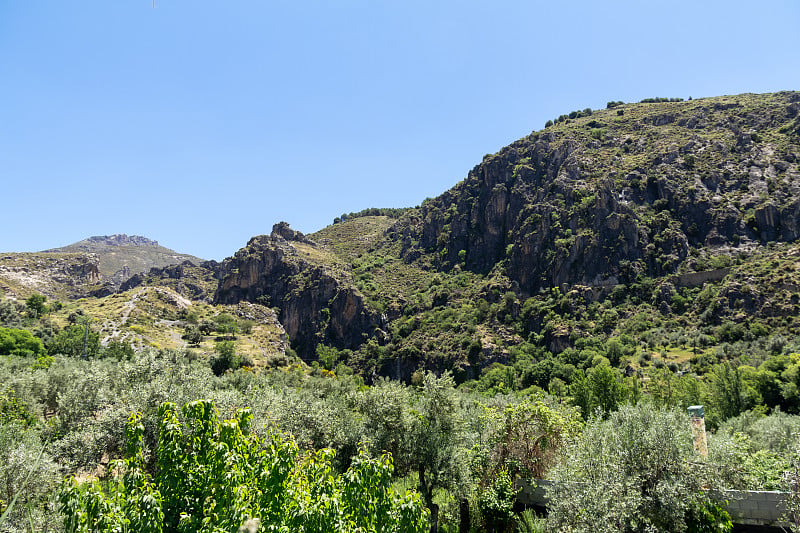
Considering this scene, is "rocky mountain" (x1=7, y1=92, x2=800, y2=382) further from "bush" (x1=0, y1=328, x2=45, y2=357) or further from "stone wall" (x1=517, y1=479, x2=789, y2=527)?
"bush" (x1=0, y1=328, x2=45, y2=357)

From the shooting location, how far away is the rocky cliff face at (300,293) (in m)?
131

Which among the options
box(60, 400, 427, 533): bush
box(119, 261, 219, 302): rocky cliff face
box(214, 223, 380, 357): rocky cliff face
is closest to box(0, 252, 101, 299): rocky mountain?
box(119, 261, 219, 302): rocky cliff face

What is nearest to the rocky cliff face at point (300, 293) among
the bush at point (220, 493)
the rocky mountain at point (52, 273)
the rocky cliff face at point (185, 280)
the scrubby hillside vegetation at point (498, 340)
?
the scrubby hillside vegetation at point (498, 340)

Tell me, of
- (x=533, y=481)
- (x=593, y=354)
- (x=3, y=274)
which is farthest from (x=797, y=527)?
(x=3, y=274)

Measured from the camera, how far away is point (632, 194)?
392ft

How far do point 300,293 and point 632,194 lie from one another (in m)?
104

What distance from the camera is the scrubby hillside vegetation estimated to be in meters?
14.8

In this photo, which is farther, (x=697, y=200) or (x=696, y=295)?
(x=697, y=200)

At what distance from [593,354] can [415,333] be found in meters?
50.3

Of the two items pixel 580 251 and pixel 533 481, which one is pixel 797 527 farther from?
Result: pixel 580 251

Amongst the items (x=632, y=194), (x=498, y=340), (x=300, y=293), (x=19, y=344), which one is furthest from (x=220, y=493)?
(x=632, y=194)

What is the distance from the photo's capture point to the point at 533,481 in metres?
20.1

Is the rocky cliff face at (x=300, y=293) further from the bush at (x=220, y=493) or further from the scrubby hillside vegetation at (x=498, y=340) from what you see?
the bush at (x=220, y=493)

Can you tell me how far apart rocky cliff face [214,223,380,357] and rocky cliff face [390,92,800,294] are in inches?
1483
